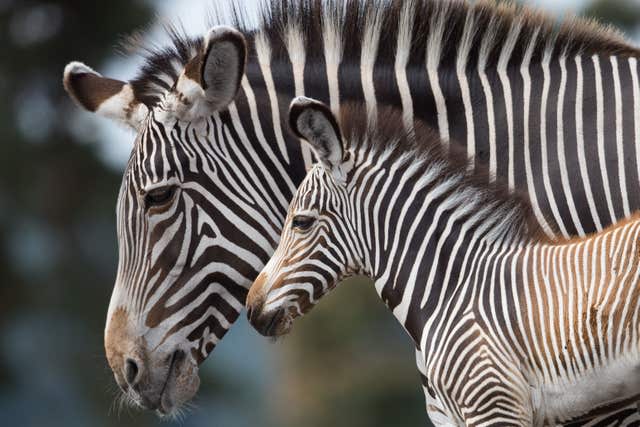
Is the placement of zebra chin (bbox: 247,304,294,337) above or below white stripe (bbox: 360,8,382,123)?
below

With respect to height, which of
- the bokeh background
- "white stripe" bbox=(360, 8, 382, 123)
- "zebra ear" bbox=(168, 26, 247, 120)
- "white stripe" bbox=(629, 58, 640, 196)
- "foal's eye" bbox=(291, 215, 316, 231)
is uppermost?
"white stripe" bbox=(629, 58, 640, 196)

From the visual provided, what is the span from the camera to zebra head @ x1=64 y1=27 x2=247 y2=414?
703cm

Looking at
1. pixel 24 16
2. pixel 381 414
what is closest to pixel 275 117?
pixel 381 414

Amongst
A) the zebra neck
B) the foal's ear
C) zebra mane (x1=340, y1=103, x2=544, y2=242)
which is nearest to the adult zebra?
zebra mane (x1=340, y1=103, x2=544, y2=242)

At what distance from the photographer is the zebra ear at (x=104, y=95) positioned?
7.61 metres

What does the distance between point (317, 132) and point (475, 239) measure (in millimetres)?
1057

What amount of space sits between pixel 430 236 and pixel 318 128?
2.84ft

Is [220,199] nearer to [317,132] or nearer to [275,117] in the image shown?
[275,117]

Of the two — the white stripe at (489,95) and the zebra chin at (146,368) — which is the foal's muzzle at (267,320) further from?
the white stripe at (489,95)

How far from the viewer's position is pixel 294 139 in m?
7.37

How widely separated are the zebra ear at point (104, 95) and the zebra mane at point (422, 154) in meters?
1.63

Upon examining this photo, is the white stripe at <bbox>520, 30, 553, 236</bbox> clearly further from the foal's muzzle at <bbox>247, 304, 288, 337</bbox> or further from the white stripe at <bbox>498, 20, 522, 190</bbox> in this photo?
the foal's muzzle at <bbox>247, 304, 288, 337</bbox>

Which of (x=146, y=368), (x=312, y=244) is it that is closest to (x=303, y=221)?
(x=312, y=244)

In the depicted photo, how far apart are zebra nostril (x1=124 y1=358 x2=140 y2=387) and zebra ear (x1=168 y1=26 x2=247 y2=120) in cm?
155
